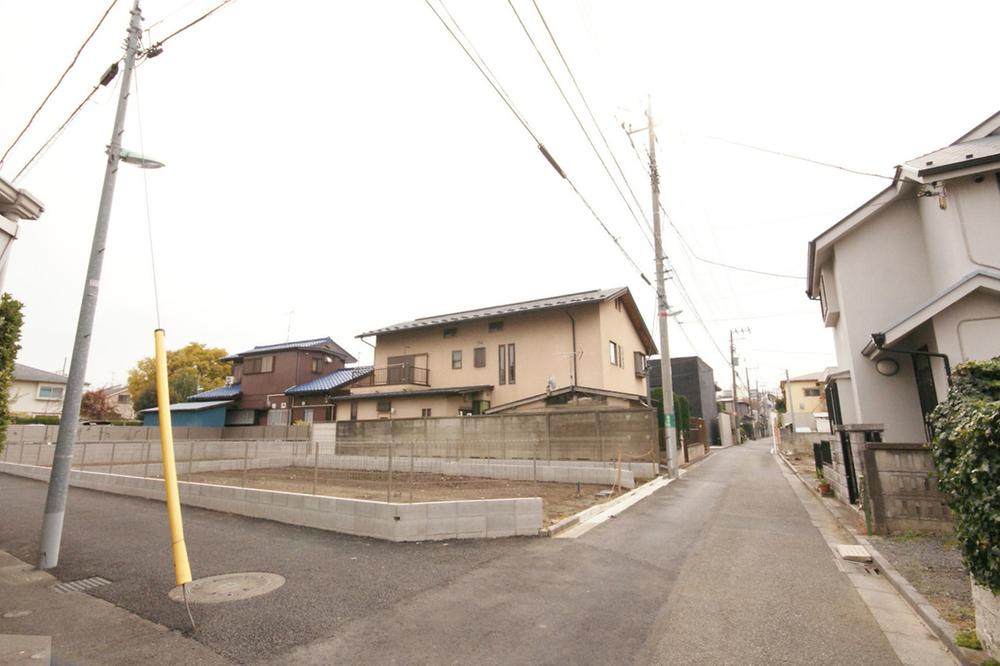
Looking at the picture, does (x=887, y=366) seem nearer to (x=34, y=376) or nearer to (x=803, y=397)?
(x=803, y=397)

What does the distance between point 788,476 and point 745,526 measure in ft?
36.7

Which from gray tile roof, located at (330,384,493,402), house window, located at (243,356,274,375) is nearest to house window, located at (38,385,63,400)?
house window, located at (243,356,274,375)

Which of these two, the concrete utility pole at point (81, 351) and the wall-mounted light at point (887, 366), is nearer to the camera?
the concrete utility pole at point (81, 351)

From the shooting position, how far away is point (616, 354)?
24.4m

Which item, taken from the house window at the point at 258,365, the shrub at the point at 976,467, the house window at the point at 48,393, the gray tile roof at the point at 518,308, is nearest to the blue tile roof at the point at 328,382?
the house window at the point at 258,365

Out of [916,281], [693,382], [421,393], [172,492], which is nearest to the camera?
[172,492]

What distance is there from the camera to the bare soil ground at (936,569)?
4.38 m

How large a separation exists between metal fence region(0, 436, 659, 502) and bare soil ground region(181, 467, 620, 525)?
Answer: 3cm

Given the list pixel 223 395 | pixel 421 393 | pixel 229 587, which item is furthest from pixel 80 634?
pixel 223 395

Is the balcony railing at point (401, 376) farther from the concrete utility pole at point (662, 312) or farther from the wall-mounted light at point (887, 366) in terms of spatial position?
the wall-mounted light at point (887, 366)

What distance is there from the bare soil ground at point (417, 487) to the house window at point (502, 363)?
8.83 m

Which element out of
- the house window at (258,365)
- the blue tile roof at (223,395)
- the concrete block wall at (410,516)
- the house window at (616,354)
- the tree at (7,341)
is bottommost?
the concrete block wall at (410,516)

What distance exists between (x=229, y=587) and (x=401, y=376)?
21.2 m

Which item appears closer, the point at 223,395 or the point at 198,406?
the point at 198,406
